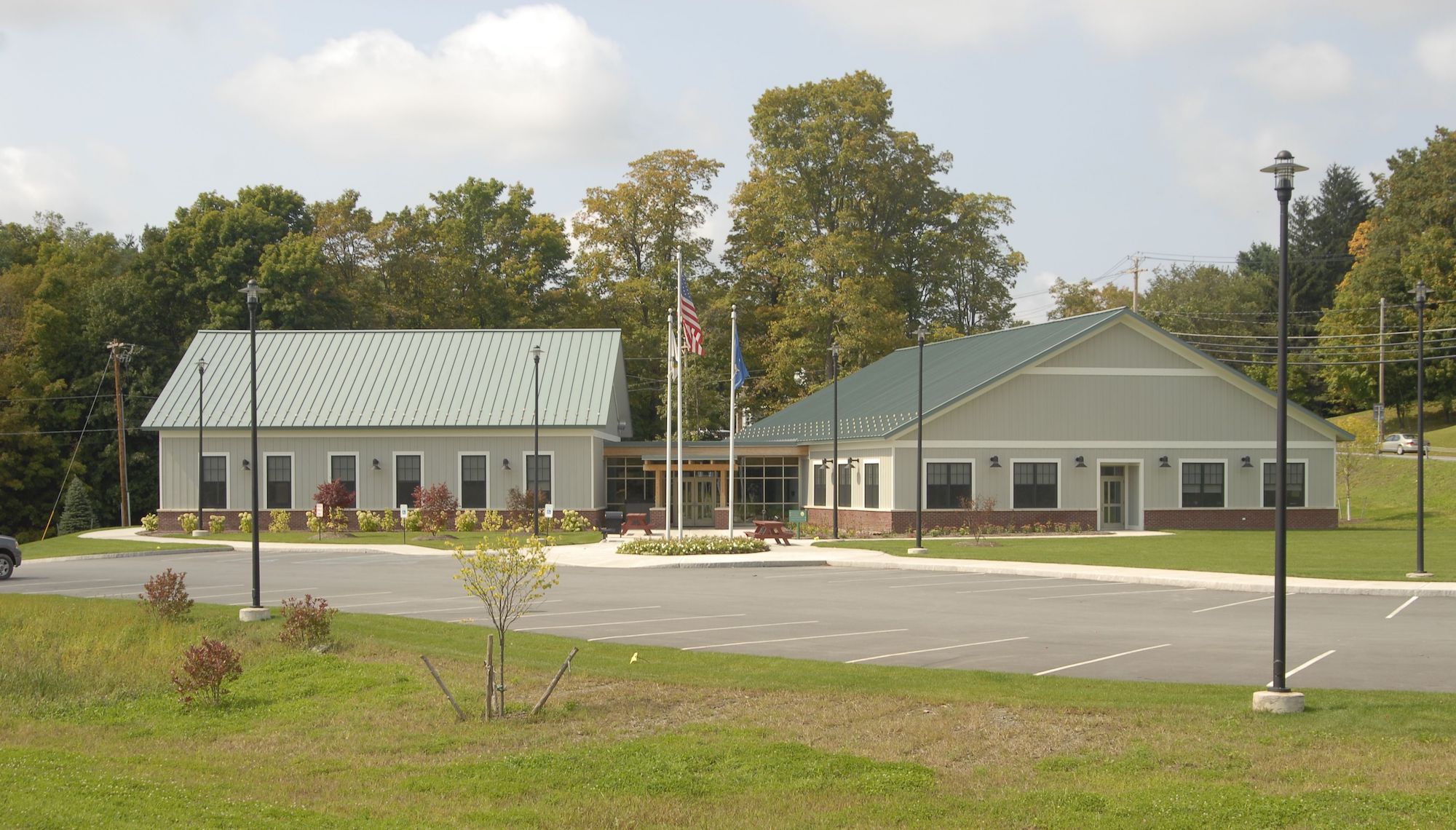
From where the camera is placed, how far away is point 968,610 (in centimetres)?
2077

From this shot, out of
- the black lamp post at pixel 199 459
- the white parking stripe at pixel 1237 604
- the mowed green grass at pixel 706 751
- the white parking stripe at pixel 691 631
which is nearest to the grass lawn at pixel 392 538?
the black lamp post at pixel 199 459

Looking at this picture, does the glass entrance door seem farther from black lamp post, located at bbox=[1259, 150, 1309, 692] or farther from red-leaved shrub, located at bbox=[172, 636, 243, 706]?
red-leaved shrub, located at bbox=[172, 636, 243, 706]

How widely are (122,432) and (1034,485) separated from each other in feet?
136

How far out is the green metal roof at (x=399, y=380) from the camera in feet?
152

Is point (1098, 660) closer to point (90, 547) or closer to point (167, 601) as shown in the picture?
point (167, 601)

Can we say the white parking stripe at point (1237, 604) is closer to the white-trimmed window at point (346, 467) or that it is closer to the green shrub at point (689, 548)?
the green shrub at point (689, 548)

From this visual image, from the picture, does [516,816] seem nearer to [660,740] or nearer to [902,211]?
[660,740]

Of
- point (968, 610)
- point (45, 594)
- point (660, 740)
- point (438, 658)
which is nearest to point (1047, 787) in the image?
point (660, 740)

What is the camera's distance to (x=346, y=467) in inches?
1816

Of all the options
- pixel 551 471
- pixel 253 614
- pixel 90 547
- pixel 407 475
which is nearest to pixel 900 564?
pixel 253 614

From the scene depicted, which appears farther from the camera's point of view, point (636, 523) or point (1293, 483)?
point (1293, 483)

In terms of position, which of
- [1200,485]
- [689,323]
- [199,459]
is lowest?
[1200,485]

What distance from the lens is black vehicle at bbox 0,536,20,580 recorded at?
95.9ft

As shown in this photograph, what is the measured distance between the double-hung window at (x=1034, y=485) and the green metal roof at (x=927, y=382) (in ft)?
11.4
